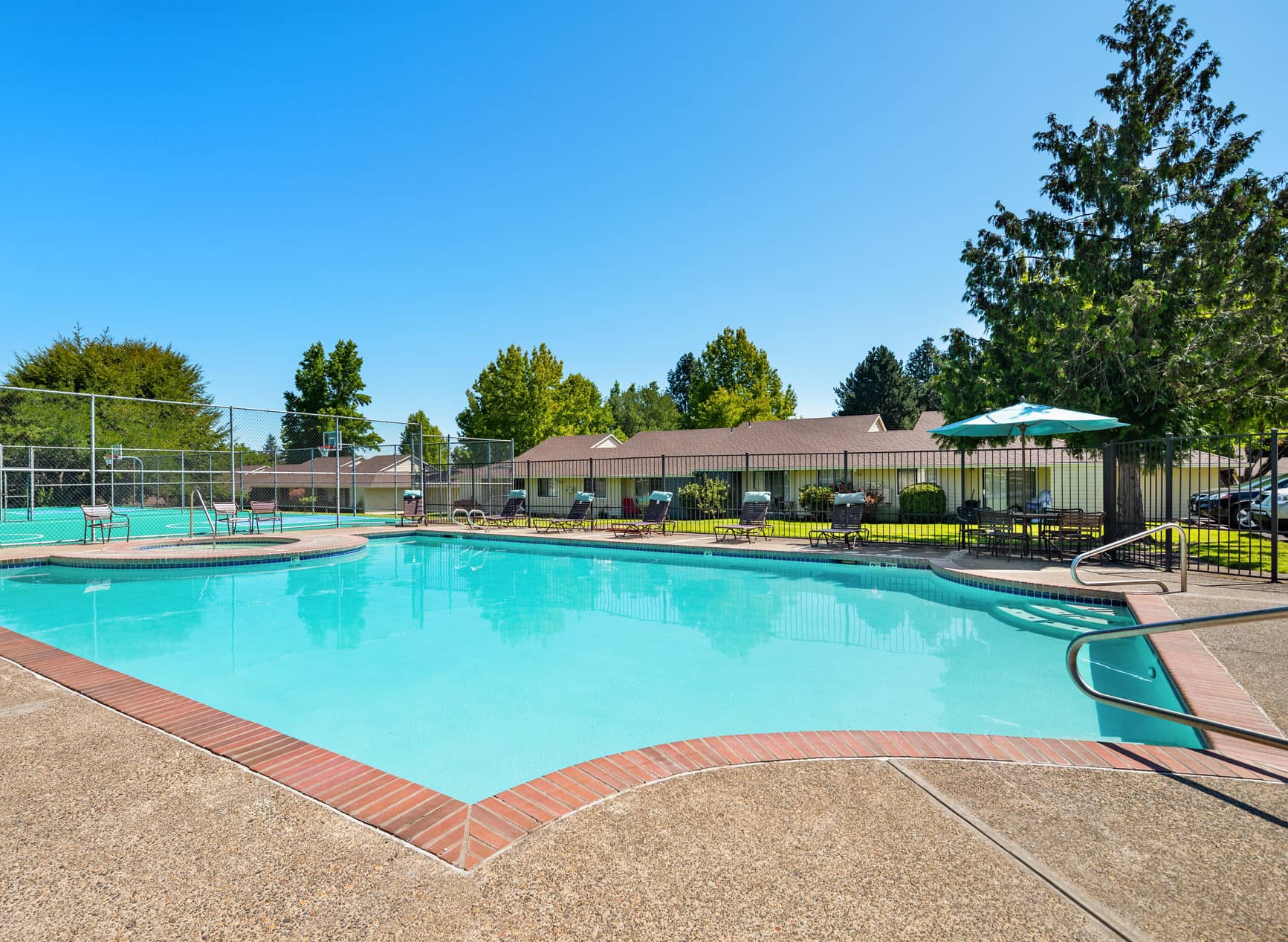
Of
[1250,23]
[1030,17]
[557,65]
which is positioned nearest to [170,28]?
[557,65]

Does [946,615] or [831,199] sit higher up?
[831,199]

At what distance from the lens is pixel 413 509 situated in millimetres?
19156

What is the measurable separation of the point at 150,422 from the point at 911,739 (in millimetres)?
32990

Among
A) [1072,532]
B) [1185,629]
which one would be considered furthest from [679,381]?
[1185,629]

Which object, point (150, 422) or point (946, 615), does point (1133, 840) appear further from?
point (150, 422)

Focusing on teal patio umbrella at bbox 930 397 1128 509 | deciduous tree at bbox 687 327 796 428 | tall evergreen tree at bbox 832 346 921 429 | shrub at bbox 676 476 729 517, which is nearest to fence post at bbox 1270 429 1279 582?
teal patio umbrella at bbox 930 397 1128 509

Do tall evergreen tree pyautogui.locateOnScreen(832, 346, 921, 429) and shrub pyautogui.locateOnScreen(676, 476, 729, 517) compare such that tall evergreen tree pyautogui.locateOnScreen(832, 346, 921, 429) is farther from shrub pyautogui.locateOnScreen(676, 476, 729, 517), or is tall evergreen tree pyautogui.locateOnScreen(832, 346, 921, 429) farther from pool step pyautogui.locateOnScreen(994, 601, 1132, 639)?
pool step pyautogui.locateOnScreen(994, 601, 1132, 639)

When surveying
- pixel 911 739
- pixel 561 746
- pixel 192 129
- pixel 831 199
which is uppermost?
pixel 192 129

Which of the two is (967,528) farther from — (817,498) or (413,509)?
(413,509)

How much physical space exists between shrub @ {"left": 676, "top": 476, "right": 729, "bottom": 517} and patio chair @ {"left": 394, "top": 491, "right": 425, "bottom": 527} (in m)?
9.23

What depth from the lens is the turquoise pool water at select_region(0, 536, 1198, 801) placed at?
4.41 m

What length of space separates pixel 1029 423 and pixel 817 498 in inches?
518

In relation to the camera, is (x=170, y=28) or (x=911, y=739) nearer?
(x=911, y=739)

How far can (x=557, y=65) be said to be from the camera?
41.3ft
